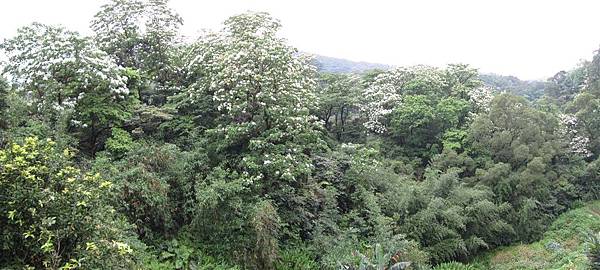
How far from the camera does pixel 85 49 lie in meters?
13.0

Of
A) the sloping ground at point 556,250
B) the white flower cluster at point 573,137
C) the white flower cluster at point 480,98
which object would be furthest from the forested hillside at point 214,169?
the white flower cluster at point 480,98

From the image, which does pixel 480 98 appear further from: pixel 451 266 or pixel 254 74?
pixel 254 74

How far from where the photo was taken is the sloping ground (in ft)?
57.0

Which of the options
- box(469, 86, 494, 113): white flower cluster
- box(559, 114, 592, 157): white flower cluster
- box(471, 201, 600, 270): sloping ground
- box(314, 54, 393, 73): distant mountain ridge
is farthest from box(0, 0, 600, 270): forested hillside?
box(314, 54, 393, 73): distant mountain ridge

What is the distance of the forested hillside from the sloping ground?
0.64 metres

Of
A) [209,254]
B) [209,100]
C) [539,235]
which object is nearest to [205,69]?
[209,100]

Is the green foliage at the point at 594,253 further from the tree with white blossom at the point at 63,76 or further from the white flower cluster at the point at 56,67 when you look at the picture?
the white flower cluster at the point at 56,67

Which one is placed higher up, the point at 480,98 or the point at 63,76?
the point at 63,76

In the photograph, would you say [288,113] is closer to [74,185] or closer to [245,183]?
[245,183]

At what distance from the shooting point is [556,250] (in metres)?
19.0

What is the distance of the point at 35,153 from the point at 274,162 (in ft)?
23.1

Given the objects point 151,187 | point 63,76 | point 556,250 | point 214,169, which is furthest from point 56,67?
point 556,250

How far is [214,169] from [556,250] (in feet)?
47.5

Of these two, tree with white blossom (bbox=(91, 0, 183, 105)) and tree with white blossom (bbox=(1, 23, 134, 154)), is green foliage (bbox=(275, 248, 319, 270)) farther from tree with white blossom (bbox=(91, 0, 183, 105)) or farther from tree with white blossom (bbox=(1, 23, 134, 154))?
tree with white blossom (bbox=(91, 0, 183, 105))
